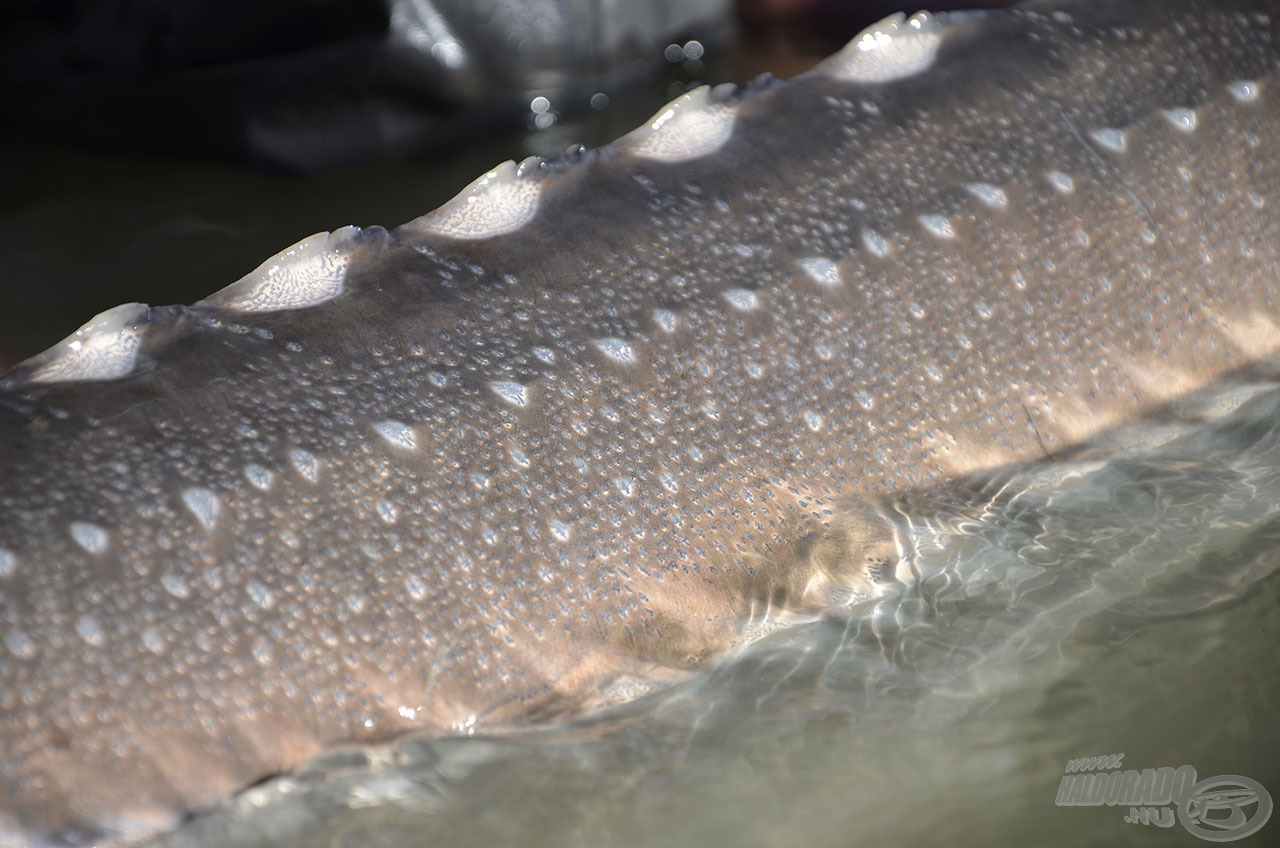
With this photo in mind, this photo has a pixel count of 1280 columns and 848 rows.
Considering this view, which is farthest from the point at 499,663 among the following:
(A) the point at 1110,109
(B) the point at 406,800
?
(A) the point at 1110,109

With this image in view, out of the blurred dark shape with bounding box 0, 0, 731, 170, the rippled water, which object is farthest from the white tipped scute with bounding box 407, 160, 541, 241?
the blurred dark shape with bounding box 0, 0, 731, 170

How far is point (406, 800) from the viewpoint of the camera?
0.53 metres

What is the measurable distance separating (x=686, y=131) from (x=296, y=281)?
235mm

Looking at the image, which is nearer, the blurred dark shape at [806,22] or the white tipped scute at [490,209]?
the white tipped scute at [490,209]

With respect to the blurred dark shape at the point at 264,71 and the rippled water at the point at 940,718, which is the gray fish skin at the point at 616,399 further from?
the blurred dark shape at the point at 264,71

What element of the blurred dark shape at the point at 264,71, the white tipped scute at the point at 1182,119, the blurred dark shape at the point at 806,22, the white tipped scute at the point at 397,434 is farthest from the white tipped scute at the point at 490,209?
the blurred dark shape at the point at 806,22

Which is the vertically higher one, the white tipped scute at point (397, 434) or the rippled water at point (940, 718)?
the white tipped scute at point (397, 434)

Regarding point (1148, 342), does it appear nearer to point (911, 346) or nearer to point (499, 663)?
point (911, 346)

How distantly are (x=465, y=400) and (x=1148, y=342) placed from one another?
0.41 meters

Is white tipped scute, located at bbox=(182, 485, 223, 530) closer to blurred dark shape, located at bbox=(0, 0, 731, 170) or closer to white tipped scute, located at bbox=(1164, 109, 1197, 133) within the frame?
white tipped scute, located at bbox=(1164, 109, 1197, 133)

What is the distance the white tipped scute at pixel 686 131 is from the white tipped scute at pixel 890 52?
8 centimetres

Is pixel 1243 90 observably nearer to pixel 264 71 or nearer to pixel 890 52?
pixel 890 52

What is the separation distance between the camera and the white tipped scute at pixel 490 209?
2.06ft

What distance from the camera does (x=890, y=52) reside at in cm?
71
